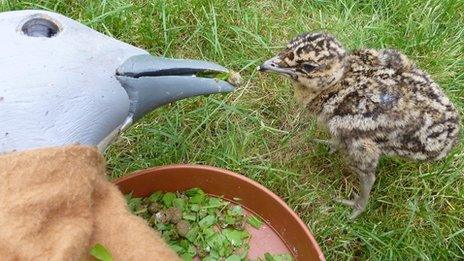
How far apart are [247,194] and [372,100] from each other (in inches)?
24.2

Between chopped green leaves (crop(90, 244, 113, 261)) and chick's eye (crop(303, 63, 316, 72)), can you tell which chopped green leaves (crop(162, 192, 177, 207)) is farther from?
chopped green leaves (crop(90, 244, 113, 261))

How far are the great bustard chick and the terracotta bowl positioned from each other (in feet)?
1.22

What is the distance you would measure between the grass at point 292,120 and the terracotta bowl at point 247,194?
20 centimetres

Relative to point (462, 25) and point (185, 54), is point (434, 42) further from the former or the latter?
point (185, 54)

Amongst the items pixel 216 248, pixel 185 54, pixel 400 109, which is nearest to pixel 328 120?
pixel 400 109

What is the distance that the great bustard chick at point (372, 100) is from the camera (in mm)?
2449

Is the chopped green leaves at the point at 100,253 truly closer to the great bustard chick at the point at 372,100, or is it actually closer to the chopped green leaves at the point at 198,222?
the chopped green leaves at the point at 198,222

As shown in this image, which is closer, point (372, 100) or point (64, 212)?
point (64, 212)

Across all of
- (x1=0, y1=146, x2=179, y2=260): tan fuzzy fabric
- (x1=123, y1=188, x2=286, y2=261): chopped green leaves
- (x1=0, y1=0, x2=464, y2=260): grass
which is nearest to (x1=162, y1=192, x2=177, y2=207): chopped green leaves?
(x1=123, y1=188, x2=286, y2=261): chopped green leaves

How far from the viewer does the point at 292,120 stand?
3.01 meters

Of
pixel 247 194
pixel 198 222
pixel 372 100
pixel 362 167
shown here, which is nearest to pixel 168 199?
pixel 198 222

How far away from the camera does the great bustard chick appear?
2.45 meters

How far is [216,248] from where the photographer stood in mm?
2557

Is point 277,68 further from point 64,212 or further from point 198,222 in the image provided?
point 64,212
